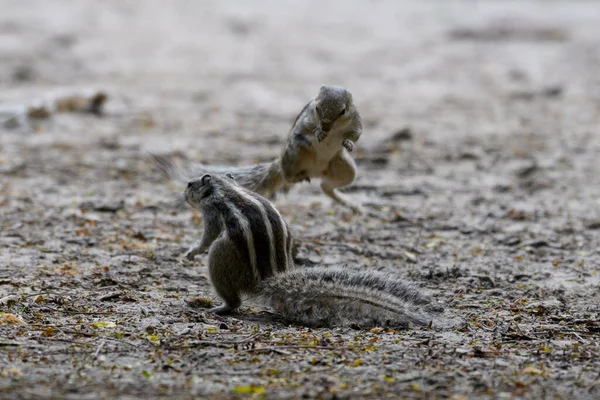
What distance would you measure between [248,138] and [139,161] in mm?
1711

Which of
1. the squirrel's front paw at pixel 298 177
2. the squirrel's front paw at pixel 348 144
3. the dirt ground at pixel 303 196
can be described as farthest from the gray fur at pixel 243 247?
the squirrel's front paw at pixel 298 177

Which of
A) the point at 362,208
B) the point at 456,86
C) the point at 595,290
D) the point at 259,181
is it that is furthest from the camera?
the point at 456,86

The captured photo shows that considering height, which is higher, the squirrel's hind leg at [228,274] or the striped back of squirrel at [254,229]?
the striped back of squirrel at [254,229]

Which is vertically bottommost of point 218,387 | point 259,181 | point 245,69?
point 218,387

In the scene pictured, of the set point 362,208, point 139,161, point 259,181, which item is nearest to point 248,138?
point 139,161

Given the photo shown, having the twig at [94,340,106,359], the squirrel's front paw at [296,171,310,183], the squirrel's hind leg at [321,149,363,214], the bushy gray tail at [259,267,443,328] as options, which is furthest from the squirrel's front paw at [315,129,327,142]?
the twig at [94,340,106,359]

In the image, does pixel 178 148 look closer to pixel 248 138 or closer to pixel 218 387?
pixel 248 138

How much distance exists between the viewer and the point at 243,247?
5293mm

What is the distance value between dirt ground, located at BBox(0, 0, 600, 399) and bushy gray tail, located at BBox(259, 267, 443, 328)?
138 mm

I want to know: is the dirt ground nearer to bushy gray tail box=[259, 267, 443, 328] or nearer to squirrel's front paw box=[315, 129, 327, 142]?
bushy gray tail box=[259, 267, 443, 328]

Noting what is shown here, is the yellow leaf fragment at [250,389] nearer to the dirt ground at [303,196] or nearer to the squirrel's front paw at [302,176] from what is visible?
the dirt ground at [303,196]

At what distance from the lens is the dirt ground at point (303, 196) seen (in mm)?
4316

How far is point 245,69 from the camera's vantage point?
15398 millimetres

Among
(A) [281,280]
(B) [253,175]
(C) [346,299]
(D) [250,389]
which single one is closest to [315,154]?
(B) [253,175]
